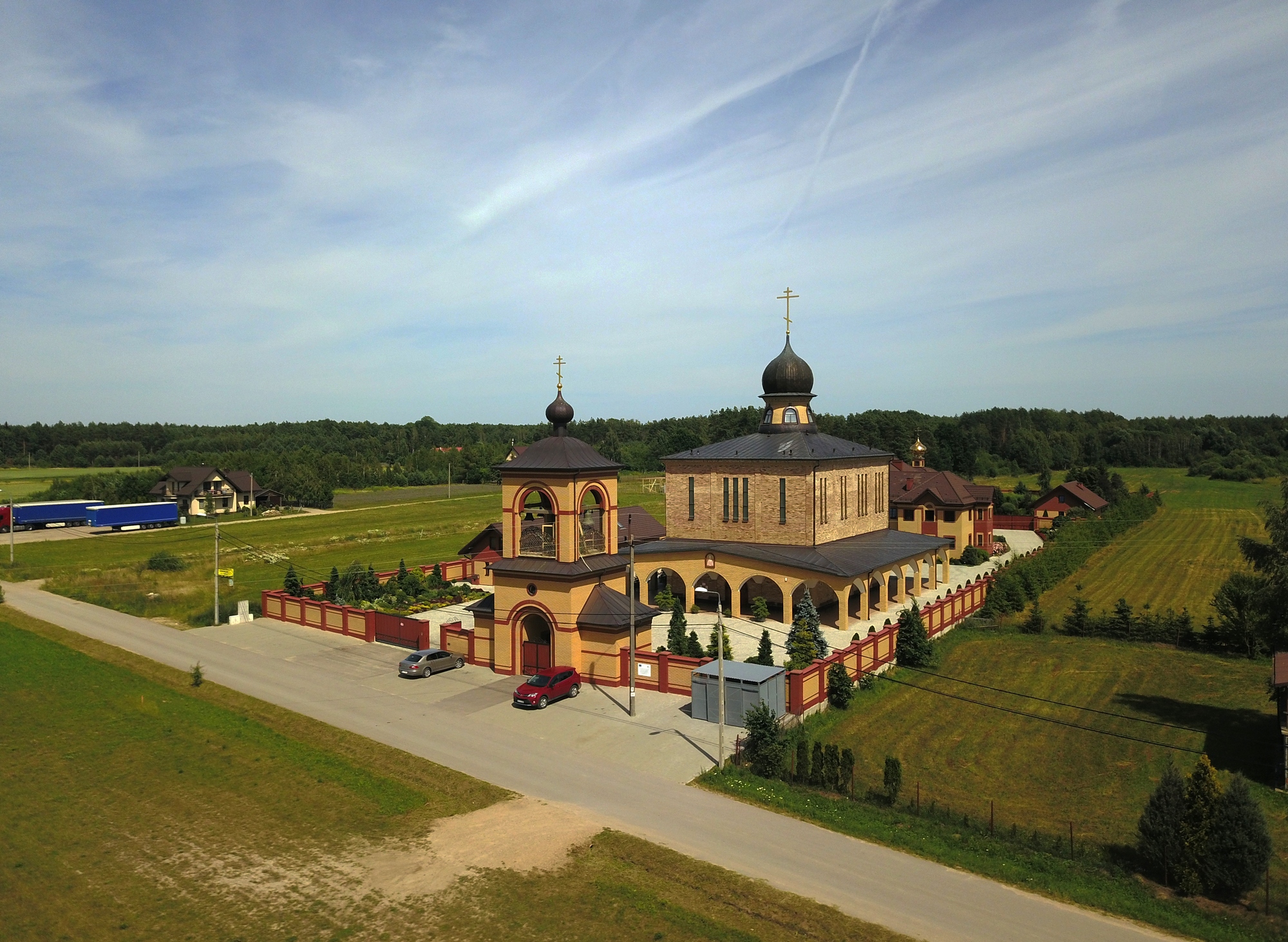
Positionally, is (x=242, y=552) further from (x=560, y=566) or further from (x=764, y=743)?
(x=764, y=743)

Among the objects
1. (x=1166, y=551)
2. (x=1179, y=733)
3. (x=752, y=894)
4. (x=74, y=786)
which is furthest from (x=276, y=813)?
(x=1166, y=551)

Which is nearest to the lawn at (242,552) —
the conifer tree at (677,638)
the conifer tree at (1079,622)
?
the conifer tree at (677,638)

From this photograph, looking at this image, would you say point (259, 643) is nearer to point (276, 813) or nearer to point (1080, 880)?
point (276, 813)

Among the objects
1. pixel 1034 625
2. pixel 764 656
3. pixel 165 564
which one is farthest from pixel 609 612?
pixel 165 564

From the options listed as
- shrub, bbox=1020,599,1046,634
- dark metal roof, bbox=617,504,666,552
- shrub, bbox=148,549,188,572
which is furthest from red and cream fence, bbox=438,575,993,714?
shrub, bbox=148,549,188,572

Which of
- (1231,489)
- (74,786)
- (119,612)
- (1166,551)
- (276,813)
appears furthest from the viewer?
(1231,489)

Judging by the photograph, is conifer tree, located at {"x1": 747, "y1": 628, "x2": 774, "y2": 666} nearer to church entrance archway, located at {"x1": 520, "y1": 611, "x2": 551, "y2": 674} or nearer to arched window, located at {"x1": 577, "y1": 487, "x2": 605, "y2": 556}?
arched window, located at {"x1": 577, "y1": 487, "x2": 605, "y2": 556}
